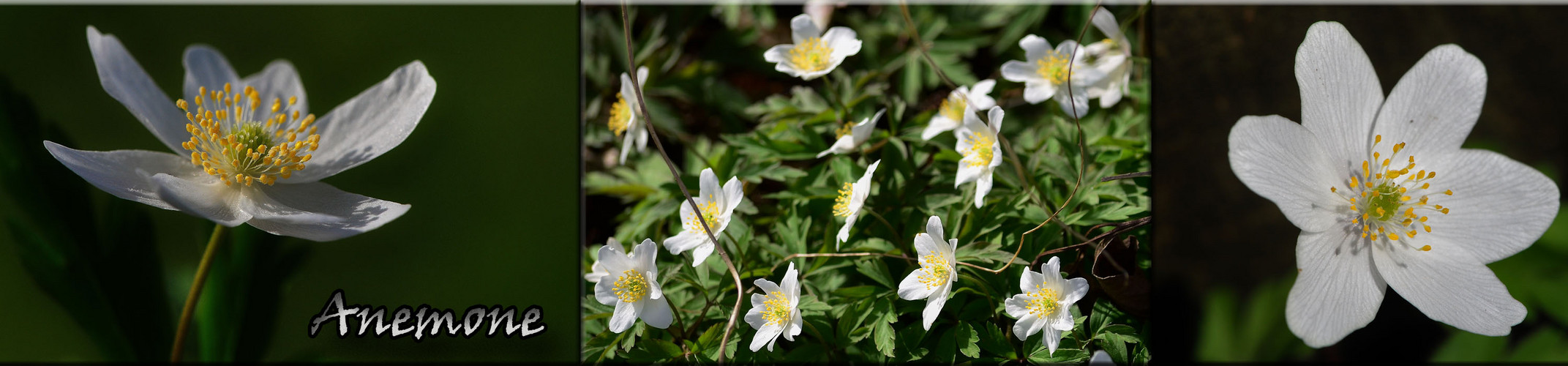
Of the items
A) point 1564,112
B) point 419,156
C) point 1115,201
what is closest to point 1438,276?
point 1115,201

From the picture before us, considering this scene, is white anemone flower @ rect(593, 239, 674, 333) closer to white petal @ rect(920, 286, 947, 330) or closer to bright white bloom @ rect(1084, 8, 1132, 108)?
white petal @ rect(920, 286, 947, 330)

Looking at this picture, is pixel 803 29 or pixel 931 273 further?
pixel 803 29

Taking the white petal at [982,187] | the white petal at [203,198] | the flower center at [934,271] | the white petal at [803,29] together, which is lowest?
the flower center at [934,271]

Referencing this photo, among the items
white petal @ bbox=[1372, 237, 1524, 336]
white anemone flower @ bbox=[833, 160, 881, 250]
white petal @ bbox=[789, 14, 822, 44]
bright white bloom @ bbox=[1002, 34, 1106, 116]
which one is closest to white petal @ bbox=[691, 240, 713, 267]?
white anemone flower @ bbox=[833, 160, 881, 250]

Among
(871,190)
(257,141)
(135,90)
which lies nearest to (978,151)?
(871,190)

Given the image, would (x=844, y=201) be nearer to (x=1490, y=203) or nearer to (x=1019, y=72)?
(x=1019, y=72)

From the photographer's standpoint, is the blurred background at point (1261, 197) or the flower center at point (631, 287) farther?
the blurred background at point (1261, 197)

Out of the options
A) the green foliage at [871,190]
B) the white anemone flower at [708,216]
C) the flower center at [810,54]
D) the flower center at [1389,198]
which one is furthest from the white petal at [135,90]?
the flower center at [1389,198]

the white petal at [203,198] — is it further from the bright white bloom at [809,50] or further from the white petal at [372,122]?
→ the bright white bloom at [809,50]
